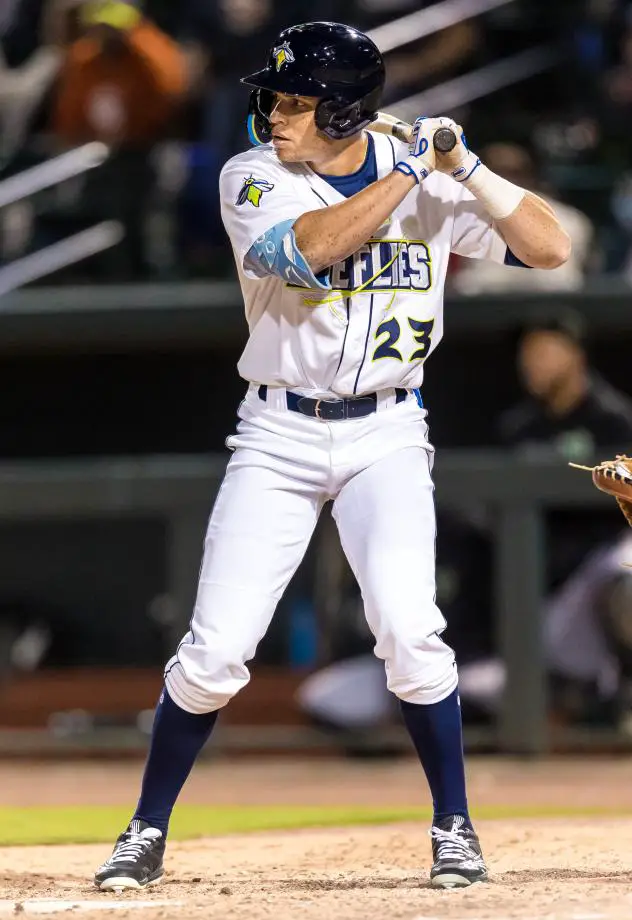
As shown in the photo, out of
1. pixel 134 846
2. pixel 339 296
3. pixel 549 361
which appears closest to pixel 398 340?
pixel 339 296

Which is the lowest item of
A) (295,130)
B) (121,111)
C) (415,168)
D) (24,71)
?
(415,168)

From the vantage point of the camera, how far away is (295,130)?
325 cm


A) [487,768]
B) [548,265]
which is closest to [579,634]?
[487,768]

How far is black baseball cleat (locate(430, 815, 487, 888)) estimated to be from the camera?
3.16 meters

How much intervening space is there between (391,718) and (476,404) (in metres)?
2.21

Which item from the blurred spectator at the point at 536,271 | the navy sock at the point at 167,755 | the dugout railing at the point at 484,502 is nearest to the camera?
the navy sock at the point at 167,755

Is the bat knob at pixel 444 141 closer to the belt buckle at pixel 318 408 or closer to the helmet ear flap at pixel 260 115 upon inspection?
the helmet ear flap at pixel 260 115

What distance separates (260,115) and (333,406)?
669 millimetres

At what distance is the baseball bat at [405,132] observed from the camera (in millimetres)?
3111

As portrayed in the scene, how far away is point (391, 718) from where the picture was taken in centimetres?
614

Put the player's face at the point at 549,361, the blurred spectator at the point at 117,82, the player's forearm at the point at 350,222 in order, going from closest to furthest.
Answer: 1. the player's forearm at the point at 350,222
2. the player's face at the point at 549,361
3. the blurred spectator at the point at 117,82

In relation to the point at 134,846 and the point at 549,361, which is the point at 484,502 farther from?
the point at 134,846

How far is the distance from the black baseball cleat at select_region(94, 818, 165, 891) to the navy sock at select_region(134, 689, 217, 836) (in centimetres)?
3

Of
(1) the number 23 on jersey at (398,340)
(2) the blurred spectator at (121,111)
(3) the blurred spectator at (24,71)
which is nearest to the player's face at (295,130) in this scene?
(1) the number 23 on jersey at (398,340)
